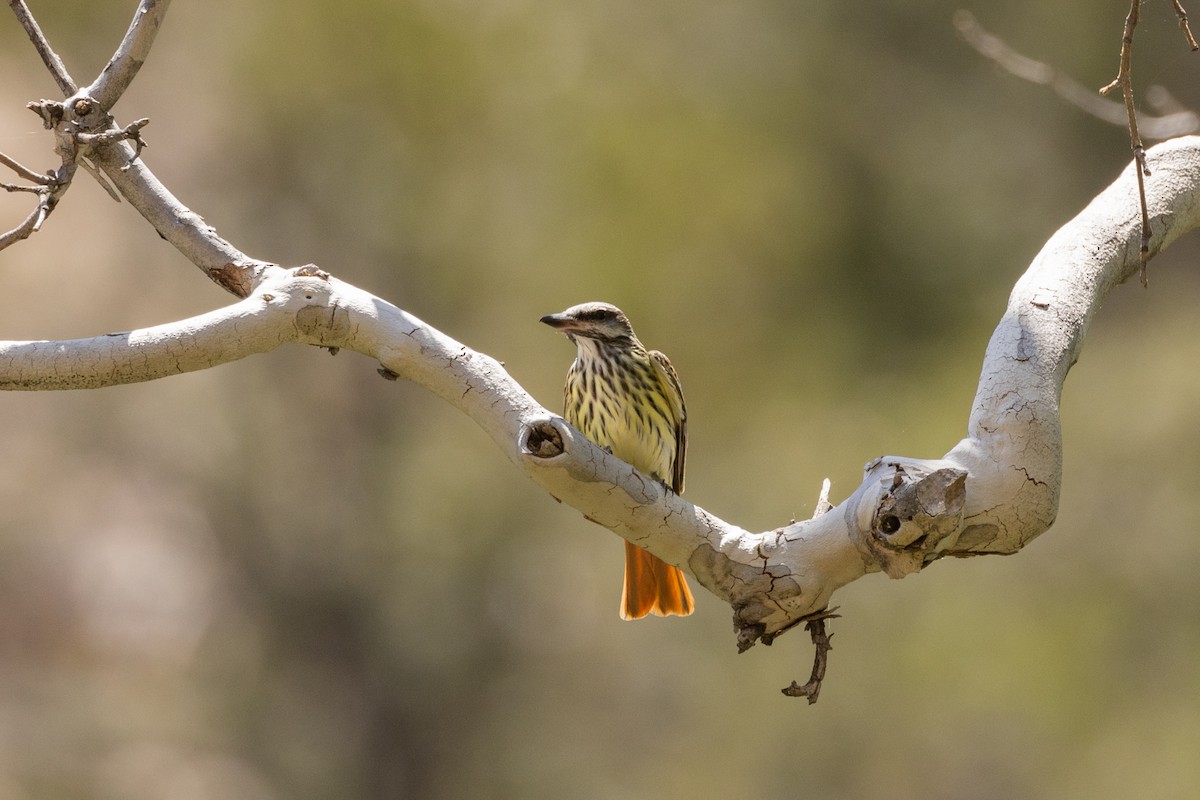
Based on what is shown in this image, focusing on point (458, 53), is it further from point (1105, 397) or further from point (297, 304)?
point (297, 304)

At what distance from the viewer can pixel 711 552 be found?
3068 millimetres

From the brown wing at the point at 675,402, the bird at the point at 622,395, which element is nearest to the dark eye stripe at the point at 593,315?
the bird at the point at 622,395

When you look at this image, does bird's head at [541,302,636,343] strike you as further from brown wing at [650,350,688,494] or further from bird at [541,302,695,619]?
brown wing at [650,350,688,494]

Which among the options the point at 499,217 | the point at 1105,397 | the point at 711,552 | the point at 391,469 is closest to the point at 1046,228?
the point at 1105,397

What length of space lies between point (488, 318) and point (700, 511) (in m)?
6.91

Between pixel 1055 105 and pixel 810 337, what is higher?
pixel 1055 105

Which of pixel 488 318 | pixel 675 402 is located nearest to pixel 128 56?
pixel 675 402

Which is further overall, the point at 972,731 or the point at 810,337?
the point at 810,337

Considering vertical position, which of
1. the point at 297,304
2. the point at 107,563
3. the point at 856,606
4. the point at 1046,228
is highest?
the point at 1046,228

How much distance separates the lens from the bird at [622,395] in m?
4.54

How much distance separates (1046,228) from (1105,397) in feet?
5.21

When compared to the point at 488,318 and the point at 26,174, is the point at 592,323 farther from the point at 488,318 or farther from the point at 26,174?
the point at 488,318

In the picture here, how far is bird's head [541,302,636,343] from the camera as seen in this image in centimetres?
466

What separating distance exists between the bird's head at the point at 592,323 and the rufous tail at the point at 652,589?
0.78 m
